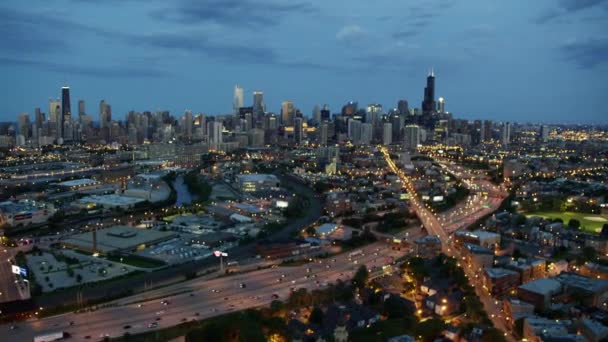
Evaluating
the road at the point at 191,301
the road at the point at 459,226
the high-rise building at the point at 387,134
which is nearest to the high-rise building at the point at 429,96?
the high-rise building at the point at 387,134

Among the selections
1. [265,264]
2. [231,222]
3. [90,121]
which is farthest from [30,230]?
[90,121]

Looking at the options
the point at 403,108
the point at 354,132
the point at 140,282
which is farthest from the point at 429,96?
the point at 140,282

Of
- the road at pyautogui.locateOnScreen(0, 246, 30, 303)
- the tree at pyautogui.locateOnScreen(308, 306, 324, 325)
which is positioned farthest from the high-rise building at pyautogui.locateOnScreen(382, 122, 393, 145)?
the tree at pyautogui.locateOnScreen(308, 306, 324, 325)

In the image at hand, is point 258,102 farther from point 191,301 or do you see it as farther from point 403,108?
point 191,301

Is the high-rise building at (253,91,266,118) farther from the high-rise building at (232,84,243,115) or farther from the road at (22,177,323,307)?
the road at (22,177,323,307)

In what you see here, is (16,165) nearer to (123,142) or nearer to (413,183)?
(123,142)
